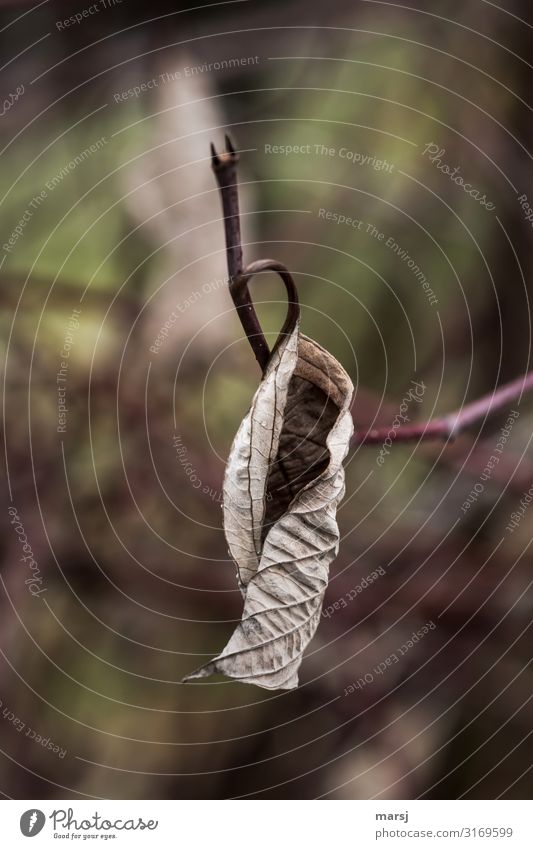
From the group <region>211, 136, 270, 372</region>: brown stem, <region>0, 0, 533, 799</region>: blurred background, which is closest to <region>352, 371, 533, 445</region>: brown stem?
<region>0, 0, 533, 799</region>: blurred background

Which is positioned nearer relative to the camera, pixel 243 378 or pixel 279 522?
pixel 279 522
